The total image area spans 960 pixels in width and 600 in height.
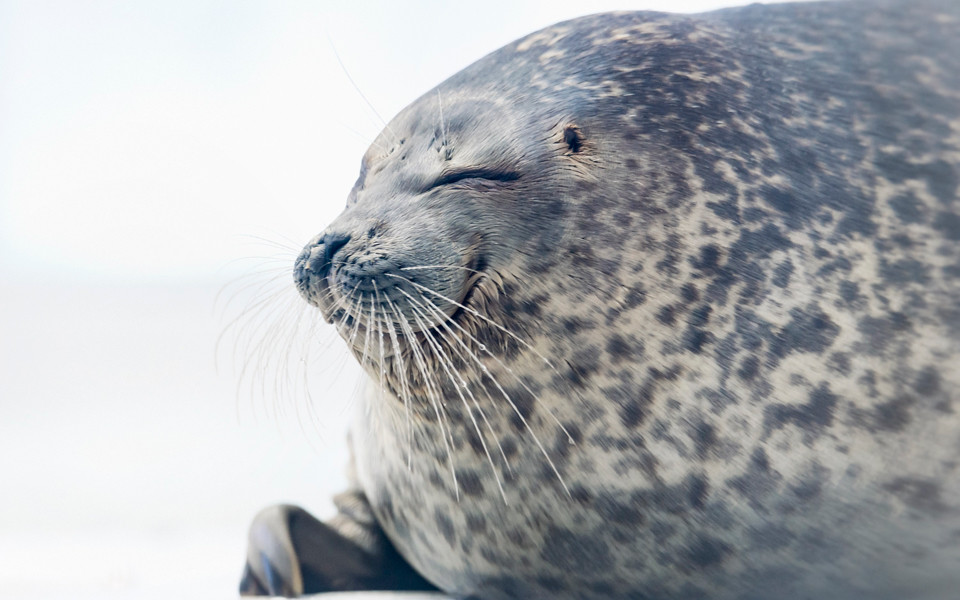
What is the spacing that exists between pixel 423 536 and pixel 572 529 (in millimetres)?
310

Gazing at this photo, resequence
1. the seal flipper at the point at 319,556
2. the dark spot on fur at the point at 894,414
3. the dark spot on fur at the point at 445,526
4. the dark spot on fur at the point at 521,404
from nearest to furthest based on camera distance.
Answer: the dark spot on fur at the point at 894,414, the dark spot on fur at the point at 521,404, the dark spot on fur at the point at 445,526, the seal flipper at the point at 319,556

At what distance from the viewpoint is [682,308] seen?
→ 101 centimetres

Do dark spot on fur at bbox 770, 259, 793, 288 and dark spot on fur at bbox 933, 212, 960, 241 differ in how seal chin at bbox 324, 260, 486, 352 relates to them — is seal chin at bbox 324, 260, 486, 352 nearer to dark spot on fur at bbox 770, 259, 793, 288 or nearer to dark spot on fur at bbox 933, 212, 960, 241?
dark spot on fur at bbox 770, 259, 793, 288

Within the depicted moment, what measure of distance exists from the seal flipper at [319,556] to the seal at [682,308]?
13.6 inches

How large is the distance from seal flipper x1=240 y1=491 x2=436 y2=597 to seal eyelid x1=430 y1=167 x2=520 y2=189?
678 millimetres

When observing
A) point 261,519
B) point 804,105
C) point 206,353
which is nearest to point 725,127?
point 804,105

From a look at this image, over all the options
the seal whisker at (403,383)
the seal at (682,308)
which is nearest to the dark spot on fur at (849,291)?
the seal at (682,308)

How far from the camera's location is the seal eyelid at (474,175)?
105 centimetres

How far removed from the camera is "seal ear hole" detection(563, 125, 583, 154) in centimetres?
105

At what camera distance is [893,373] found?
3.16ft

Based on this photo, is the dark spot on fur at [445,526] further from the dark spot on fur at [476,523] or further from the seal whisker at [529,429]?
the seal whisker at [529,429]

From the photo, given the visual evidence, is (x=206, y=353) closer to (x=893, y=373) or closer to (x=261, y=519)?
(x=261, y=519)

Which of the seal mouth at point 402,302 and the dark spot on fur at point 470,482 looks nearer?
the seal mouth at point 402,302

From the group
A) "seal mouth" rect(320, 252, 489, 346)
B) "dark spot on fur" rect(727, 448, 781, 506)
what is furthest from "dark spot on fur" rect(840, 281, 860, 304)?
"seal mouth" rect(320, 252, 489, 346)
